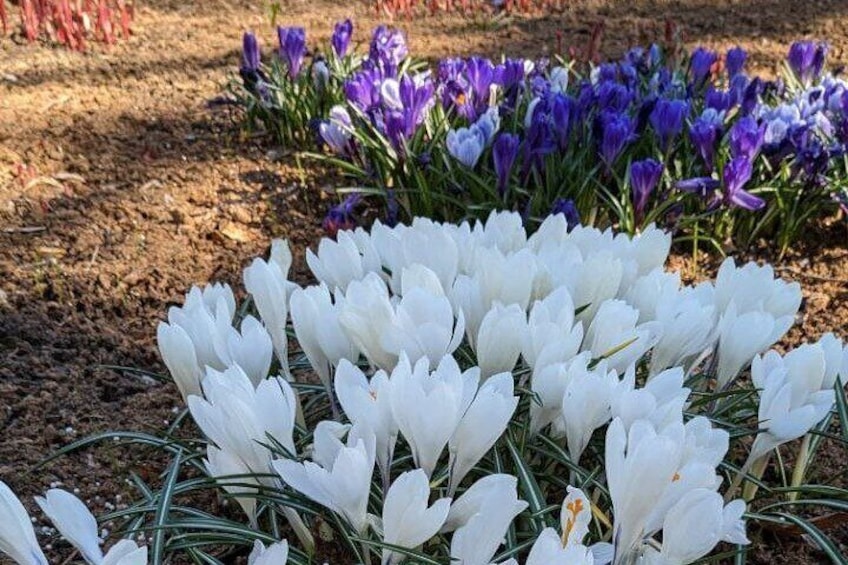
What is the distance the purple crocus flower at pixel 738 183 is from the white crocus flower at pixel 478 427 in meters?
1.52

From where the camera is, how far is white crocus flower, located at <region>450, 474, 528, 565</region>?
1.03 metres

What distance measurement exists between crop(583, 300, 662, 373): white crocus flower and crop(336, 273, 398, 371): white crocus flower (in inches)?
12.2

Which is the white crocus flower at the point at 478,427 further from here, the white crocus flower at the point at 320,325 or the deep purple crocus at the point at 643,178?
the deep purple crocus at the point at 643,178

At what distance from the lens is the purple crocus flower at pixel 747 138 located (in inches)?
97.7

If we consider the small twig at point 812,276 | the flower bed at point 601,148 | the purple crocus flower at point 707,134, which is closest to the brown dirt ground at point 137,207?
the small twig at point 812,276

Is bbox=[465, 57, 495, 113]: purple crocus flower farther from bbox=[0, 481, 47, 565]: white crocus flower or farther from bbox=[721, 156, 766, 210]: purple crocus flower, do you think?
bbox=[0, 481, 47, 565]: white crocus flower

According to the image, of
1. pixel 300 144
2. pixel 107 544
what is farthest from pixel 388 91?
pixel 107 544

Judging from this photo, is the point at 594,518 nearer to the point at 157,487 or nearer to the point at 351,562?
the point at 351,562

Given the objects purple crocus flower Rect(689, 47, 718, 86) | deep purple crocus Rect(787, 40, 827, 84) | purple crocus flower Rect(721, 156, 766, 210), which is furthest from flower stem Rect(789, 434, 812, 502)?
deep purple crocus Rect(787, 40, 827, 84)

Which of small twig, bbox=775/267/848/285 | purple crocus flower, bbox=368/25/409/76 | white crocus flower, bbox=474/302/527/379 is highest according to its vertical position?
purple crocus flower, bbox=368/25/409/76

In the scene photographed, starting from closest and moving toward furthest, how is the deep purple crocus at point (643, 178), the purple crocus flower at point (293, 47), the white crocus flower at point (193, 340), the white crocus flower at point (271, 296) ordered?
the white crocus flower at point (193, 340) → the white crocus flower at point (271, 296) → the deep purple crocus at point (643, 178) → the purple crocus flower at point (293, 47)

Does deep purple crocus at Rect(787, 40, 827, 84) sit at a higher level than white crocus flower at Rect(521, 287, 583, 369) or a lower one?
higher

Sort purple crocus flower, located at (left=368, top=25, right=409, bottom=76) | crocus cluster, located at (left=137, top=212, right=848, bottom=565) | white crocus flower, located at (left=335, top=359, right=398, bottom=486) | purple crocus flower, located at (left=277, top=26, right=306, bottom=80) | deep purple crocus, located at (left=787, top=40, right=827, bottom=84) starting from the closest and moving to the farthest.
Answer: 1. crocus cluster, located at (left=137, top=212, right=848, bottom=565)
2. white crocus flower, located at (left=335, top=359, right=398, bottom=486)
3. purple crocus flower, located at (left=368, top=25, right=409, bottom=76)
4. deep purple crocus, located at (left=787, top=40, right=827, bottom=84)
5. purple crocus flower, located at (left=277, top=26, right=306, bottom=80)

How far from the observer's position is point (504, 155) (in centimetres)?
252
